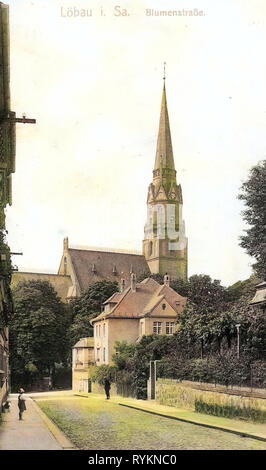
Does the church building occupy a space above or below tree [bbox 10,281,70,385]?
above

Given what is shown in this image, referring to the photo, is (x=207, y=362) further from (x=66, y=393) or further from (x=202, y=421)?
(x=66, y=393)

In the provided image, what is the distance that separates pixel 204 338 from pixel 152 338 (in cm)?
1237

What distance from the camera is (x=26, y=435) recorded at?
59.8 feet

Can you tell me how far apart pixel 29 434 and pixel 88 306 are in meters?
37.1

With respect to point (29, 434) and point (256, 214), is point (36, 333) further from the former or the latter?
point (29, 434)

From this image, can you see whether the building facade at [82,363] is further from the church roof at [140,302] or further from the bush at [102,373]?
the church roof at [140,302]

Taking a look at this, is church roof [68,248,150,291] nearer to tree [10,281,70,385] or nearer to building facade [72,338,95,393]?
building facade [72,338,95,393]

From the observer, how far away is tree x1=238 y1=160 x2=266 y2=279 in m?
30.1

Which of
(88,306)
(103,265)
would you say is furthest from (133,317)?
(103,265)

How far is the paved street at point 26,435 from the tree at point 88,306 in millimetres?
22154

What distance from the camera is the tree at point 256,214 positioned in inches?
1184

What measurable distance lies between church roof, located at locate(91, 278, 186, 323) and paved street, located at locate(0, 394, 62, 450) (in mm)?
28140

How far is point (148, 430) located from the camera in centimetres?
2041

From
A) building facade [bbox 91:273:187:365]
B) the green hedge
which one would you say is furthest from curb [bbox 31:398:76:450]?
building facade [bbox 91:273:187:365]
